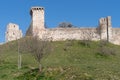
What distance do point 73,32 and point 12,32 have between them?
14.7m

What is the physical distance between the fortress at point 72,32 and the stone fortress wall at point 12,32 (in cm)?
520

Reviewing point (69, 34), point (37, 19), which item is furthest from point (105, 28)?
point (37, 19)

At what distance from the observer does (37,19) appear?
76.3 m

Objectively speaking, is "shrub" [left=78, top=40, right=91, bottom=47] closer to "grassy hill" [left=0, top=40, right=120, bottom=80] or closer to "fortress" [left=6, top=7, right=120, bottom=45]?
"grassy hill" [left=0, top=40, right=120, bottom=80]

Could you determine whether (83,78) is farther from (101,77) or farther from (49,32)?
(49,32)

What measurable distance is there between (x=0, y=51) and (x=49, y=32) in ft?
43.6

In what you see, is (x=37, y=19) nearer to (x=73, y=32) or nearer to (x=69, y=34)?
(x=69, y=34)

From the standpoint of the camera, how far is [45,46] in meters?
43.7

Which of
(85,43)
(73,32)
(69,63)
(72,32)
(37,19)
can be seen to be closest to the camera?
(69,63)

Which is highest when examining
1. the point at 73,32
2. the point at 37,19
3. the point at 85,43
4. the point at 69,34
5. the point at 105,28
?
the point at 37,19

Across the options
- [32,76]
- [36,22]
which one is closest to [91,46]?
[36,22]

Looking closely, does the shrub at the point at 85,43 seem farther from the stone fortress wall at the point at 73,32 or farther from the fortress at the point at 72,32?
the fortress at the point at 72,32

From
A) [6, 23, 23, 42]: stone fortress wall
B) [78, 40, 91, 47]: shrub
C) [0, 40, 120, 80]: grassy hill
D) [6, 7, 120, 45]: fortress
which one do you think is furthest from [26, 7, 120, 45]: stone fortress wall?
[6, 23, 23, 42]: stone fortress wall

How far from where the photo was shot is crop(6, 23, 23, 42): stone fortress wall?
265 ft
